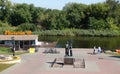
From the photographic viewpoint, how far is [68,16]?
156m

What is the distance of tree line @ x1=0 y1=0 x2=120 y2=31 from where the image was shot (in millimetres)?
152500

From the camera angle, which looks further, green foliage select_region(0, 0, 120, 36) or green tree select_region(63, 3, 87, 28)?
green tree select_region(63, 3, 87, 28)

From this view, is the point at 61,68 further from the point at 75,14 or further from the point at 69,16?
the point at 69,16

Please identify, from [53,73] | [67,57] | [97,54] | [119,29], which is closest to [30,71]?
[53,73]

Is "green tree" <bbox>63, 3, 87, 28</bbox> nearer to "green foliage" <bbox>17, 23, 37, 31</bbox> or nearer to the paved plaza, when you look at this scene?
"green foliage" <bbox>17, 23, 37, 31</bbox>

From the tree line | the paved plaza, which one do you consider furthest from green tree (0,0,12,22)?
the paved plaza

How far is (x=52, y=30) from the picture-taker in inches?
5694

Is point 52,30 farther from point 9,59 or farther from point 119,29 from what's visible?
point 9,59

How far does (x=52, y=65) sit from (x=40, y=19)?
4317 inches

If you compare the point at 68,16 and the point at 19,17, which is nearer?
the point at 19,17

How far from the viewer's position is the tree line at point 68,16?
152500mm

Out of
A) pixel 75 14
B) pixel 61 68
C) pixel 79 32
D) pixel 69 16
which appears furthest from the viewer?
pixel 69 16

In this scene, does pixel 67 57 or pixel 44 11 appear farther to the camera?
pixel 44 11

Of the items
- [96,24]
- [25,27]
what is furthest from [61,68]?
[96,24]
